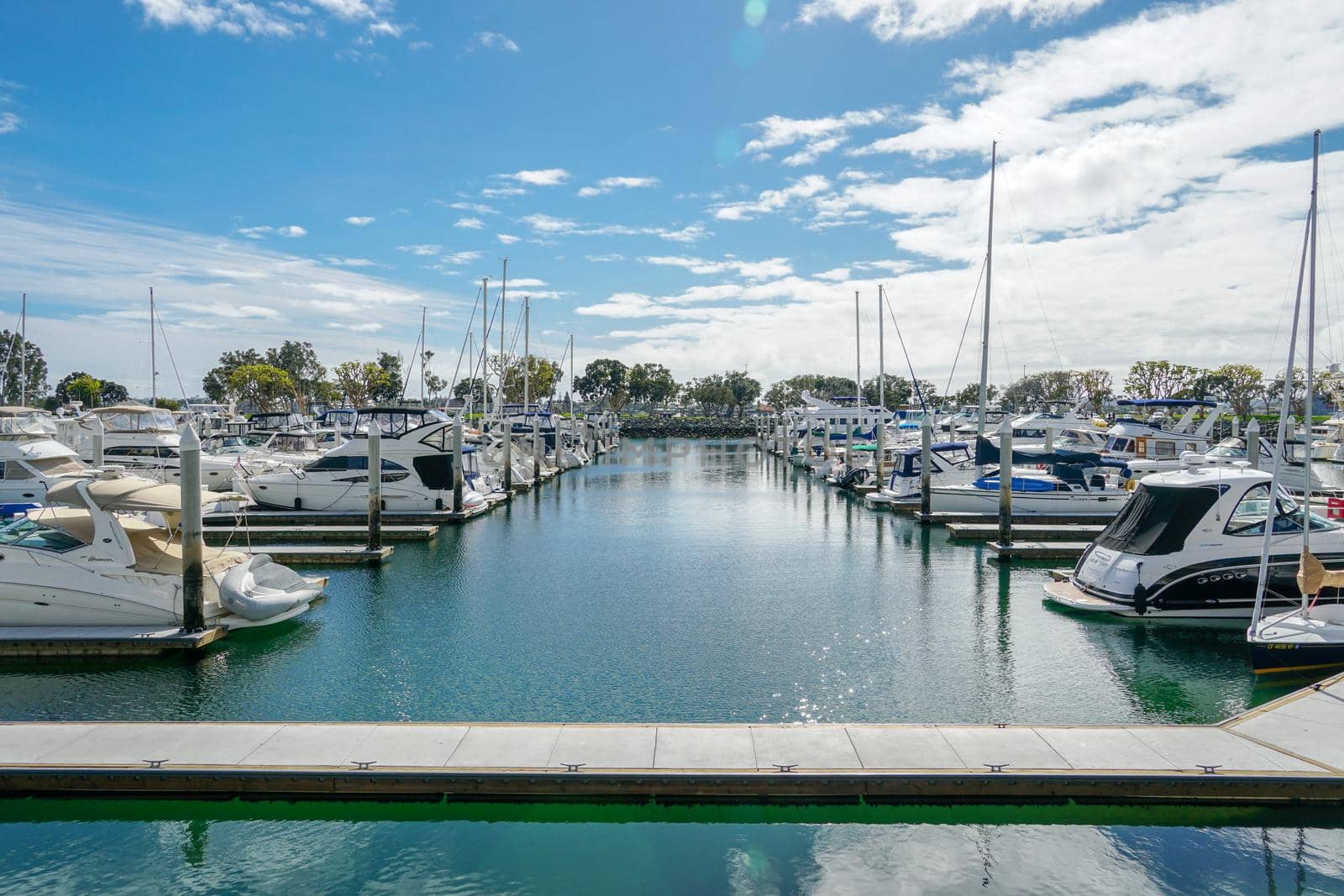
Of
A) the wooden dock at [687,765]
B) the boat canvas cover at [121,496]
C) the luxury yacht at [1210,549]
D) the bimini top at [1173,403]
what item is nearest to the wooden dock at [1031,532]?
the luxury yacht at [1210,549]

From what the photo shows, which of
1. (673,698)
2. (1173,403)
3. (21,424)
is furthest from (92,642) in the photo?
(1173,403)

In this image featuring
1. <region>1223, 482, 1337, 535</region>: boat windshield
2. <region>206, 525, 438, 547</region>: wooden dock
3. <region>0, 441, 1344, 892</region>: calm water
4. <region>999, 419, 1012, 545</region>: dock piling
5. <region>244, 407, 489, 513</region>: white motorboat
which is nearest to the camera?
<region>0, 441, 1344, 892</region>: calm water

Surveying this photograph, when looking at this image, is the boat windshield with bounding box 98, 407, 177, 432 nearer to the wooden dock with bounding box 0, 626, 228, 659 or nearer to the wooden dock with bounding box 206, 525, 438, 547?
the wooden dock with bounding box 206, 525, 438, 547

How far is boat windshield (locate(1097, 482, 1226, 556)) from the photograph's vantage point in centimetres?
Answer: 1587

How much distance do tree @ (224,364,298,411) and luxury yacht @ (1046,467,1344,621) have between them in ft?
334

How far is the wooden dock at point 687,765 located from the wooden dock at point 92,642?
14.0 ft

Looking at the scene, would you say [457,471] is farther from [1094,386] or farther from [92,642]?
[1094,386]

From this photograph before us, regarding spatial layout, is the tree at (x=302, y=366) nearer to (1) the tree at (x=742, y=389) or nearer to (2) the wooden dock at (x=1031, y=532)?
(1) the tree at (x=742, y=389)

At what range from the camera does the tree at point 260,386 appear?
101438mm

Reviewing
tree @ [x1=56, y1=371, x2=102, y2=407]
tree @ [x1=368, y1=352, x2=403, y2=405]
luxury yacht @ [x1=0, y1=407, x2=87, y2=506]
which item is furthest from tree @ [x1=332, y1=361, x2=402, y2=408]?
luxury yacht @ [x1=0, y1=407, x2=87, y2=506]

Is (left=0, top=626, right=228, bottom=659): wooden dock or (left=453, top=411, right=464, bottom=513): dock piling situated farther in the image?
(left=453, top=411, right=464, bottom=513): dock piling

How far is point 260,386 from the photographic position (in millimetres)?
104500

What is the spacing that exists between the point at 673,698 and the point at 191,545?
8491 millimetres

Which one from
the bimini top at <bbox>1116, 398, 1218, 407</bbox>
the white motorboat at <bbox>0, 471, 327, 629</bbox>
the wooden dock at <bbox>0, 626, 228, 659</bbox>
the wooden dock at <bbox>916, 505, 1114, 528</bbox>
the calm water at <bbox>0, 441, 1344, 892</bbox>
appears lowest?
the calm water at <bbox>0, 441, 1344, 892</bbox>
